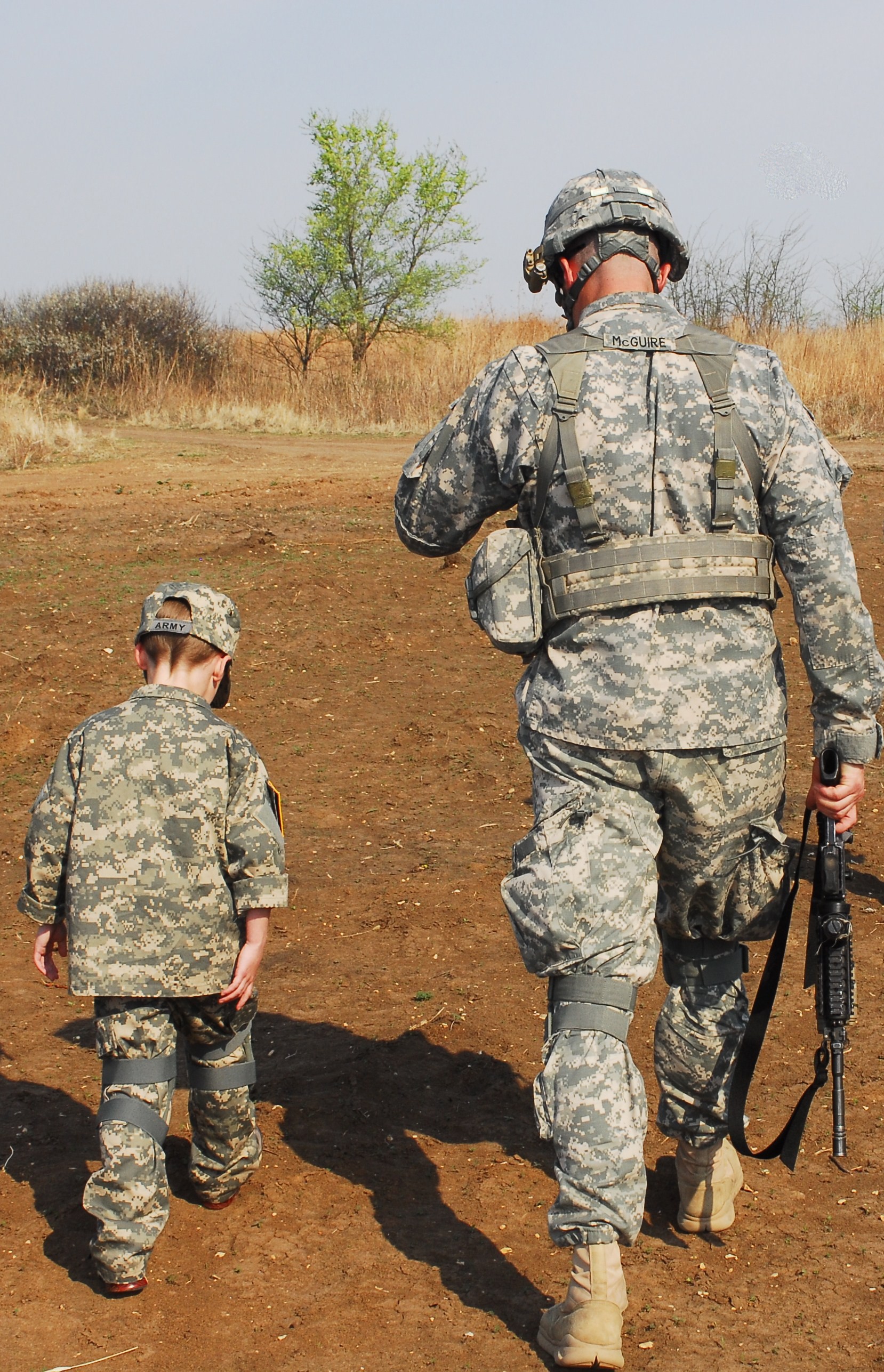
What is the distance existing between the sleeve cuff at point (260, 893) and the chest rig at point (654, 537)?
884 millimetres

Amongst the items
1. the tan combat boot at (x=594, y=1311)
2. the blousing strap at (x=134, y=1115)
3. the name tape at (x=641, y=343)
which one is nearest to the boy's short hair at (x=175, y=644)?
the blousing strap at (x=134, y=1115)

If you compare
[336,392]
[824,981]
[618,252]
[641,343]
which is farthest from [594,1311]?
[336,392]

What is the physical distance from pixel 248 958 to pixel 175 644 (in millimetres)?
Result: 740

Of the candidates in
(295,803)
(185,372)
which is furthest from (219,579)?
(185,372)

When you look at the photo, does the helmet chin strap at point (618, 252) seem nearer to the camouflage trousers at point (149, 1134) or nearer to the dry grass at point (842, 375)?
the camouflage trousers at point (149, 1134)

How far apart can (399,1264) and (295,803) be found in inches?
133

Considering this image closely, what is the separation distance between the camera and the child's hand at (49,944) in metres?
2.95

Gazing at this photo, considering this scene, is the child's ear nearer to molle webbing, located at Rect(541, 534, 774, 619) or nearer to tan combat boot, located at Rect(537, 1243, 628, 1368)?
molle webbing, located at Rect(541, 534, 774, 619)

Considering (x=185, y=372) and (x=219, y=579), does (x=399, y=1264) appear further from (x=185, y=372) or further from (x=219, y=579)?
(x=185, y=372)

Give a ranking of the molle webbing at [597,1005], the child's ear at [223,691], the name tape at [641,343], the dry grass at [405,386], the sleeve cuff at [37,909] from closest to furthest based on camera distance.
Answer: the molle webbing at [597,1005], the name tape at [641,343], the sleeve cuff at [37,909], the child's ear at [223,691], the dry grass at [405,386]

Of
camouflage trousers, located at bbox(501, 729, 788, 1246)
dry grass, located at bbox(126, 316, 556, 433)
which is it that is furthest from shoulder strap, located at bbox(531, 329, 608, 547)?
dry grass, located at bbox(126, 316, 556, 433)

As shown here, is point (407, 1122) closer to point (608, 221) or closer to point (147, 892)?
point (147, 892)

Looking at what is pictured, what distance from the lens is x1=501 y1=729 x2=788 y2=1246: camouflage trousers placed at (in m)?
2.47

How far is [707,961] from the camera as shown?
297 cm
